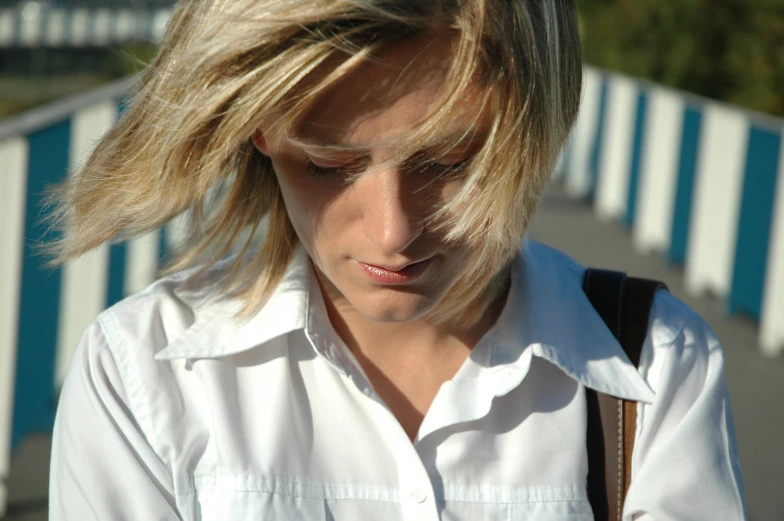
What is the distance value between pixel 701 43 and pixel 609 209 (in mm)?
3242

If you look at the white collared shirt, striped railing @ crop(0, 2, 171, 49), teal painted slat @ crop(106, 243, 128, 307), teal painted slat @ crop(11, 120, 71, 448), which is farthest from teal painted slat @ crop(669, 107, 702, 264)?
striped railing @ crop(0, 2, 171, 49)

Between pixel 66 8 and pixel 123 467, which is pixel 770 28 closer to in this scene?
pixel 123 467

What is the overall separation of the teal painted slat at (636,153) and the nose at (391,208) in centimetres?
868

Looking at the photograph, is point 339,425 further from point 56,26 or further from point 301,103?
point 56,26

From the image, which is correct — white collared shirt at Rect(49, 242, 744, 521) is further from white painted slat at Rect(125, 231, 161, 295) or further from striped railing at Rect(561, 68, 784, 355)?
white painted slat at Rect(125, 231, 161, 295)

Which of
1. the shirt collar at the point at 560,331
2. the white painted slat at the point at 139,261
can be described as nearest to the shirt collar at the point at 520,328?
the shirt collar at the point at 560,331

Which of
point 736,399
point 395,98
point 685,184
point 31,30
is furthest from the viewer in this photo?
point 31,30

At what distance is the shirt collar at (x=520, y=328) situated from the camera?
1777 mm

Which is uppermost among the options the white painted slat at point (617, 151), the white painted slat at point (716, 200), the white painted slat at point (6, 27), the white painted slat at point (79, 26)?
the white painted slat at point (79, 26)

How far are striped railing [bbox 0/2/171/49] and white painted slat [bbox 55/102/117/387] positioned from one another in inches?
742

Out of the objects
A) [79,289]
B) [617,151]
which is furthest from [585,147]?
[79,289]

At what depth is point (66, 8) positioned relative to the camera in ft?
82.2

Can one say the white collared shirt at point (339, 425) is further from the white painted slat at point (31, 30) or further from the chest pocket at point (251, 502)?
the white painted slat at point (31, 30)

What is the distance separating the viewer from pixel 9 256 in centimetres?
373
